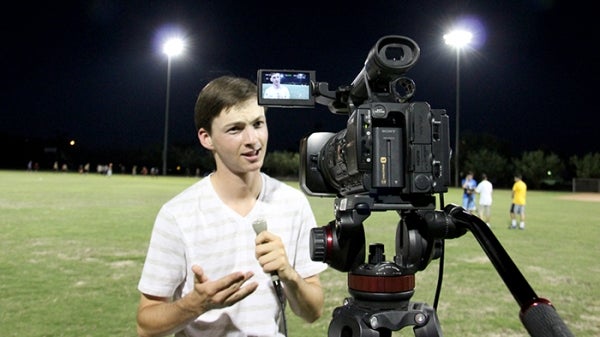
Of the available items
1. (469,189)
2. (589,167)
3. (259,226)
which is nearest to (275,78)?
(259,226)

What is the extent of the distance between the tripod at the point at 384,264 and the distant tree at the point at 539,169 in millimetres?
68960

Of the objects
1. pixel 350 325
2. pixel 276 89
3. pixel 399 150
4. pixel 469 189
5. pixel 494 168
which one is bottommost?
pixel 350 325

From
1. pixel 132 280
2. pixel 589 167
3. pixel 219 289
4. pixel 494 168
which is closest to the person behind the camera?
pixel 219 289

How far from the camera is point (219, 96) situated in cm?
258

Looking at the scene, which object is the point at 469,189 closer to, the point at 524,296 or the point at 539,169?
the point at 524,296

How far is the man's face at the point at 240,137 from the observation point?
2562mm

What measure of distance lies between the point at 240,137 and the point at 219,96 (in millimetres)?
215

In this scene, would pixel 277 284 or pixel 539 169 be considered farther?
pixel 539 169

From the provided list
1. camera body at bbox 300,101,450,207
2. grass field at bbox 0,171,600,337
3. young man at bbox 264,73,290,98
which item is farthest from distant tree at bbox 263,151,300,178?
camera body at bbox 300,101,450,207

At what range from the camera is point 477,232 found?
1705 mm

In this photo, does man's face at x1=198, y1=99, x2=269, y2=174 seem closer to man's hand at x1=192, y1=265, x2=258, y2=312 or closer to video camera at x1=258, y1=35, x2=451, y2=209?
video camera at x1=258, y1=35, x2=451, y2=209

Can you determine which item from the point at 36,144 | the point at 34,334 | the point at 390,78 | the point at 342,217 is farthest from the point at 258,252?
the point at 36,144

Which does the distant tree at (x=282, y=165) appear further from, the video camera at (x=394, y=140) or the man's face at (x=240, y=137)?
the video camera at (x=394, y=140)

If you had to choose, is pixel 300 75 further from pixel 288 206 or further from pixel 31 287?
pixel 31 287
